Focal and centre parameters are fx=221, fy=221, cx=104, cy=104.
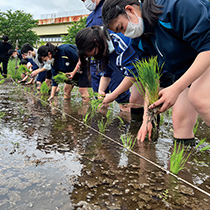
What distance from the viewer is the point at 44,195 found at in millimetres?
958

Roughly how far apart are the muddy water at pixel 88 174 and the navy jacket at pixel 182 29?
68cm

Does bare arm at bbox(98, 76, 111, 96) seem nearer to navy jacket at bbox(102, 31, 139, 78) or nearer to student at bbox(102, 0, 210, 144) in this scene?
navy jacket at bbox(102, 31, 139, 78)

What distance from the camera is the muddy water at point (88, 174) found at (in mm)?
936

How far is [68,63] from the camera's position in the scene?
4160mm

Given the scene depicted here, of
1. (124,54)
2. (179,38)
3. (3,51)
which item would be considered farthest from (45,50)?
(3,51)

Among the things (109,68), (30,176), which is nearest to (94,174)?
(30,176)

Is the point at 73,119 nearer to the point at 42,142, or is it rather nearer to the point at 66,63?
the point at 42,142

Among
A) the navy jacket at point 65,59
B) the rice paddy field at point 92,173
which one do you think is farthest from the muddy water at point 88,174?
the navy jacket at point 65,59

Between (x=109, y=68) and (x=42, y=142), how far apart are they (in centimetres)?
170

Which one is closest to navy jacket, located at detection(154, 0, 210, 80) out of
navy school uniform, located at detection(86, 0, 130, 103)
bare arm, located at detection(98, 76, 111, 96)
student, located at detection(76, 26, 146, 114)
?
student, located at detection(76, 26, 146, 114)

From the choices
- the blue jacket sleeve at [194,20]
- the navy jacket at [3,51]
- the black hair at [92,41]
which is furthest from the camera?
the navy jacket at [3,51]

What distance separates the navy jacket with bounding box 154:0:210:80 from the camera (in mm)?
1187

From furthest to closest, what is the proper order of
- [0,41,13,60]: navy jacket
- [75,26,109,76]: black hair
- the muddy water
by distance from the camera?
[0,41,13,60]: navy jacket
[75,26,109,76]: black hair
the muddy water

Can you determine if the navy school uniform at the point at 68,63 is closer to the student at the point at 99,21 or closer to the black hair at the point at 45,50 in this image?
the black hair at the point at 45,50
